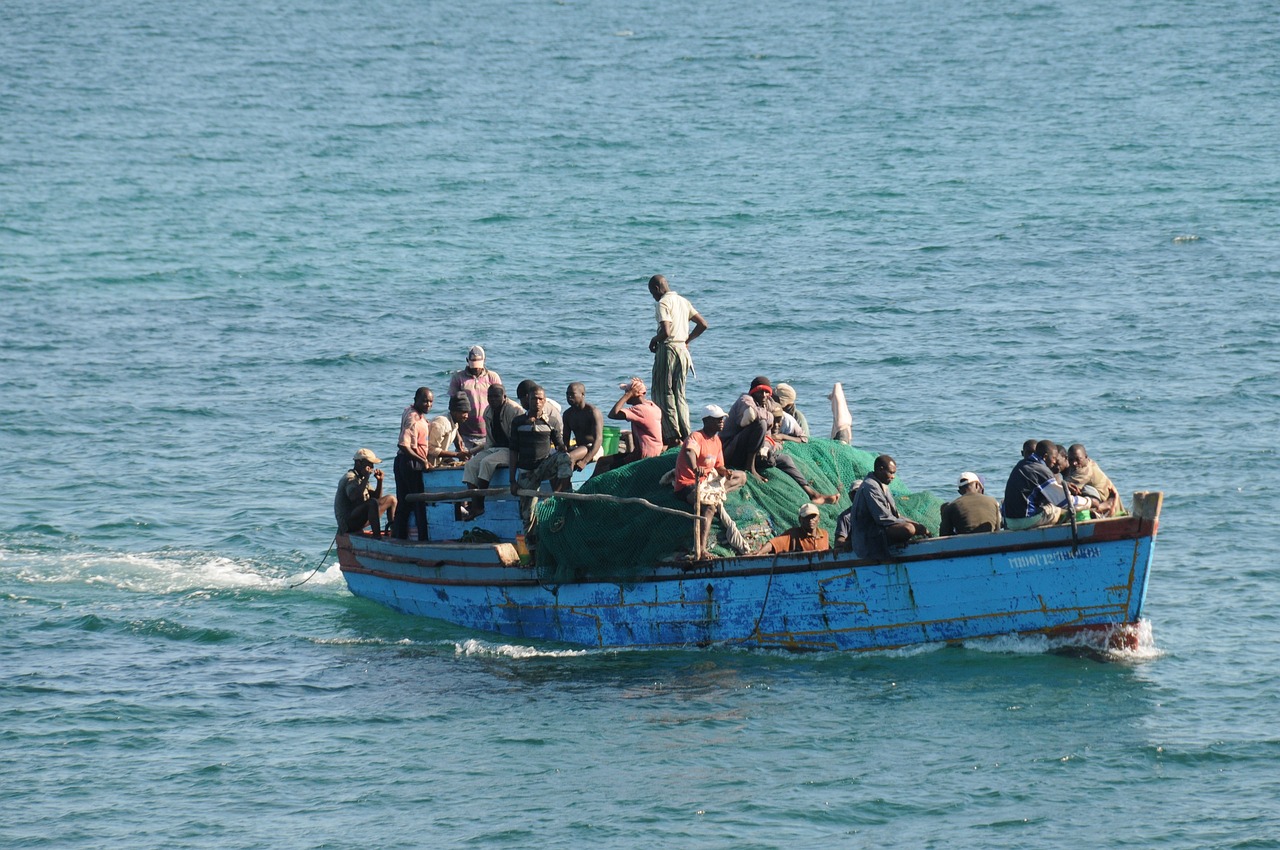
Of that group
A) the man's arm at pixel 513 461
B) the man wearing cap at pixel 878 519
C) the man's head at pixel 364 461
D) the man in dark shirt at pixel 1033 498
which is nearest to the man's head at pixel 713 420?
the man wearing cap at pixel 878 519

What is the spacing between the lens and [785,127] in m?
65.3

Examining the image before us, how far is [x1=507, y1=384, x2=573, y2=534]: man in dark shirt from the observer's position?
20781mm

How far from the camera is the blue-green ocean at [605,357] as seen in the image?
17500 mm

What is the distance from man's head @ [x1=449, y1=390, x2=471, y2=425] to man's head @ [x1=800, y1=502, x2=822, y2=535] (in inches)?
198

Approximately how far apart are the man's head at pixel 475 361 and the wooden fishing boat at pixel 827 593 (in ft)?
5.73

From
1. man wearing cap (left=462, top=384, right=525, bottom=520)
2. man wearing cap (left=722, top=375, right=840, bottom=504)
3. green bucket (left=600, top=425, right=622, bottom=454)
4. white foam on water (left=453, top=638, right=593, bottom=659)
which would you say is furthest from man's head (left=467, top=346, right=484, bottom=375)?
man wearing cap (left=722, top=375, right=840, bottom=504)

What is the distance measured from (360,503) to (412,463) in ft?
4.61

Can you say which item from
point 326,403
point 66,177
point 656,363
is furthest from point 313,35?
point 656,363

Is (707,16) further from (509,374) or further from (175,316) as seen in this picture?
(509,374)

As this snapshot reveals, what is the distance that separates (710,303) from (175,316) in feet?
41.4

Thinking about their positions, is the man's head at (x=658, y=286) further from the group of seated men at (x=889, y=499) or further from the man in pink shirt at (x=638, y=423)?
the group of seated men at (x=889, y=499)

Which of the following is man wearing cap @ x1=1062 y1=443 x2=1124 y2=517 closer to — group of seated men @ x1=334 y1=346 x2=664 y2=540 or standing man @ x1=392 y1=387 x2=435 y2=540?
group of seated men @ x1=334 y1=346 x2=664 y2=540

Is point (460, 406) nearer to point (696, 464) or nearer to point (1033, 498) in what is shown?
point (696, 464)

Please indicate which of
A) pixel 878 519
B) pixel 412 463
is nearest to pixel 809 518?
pixel 878 519
